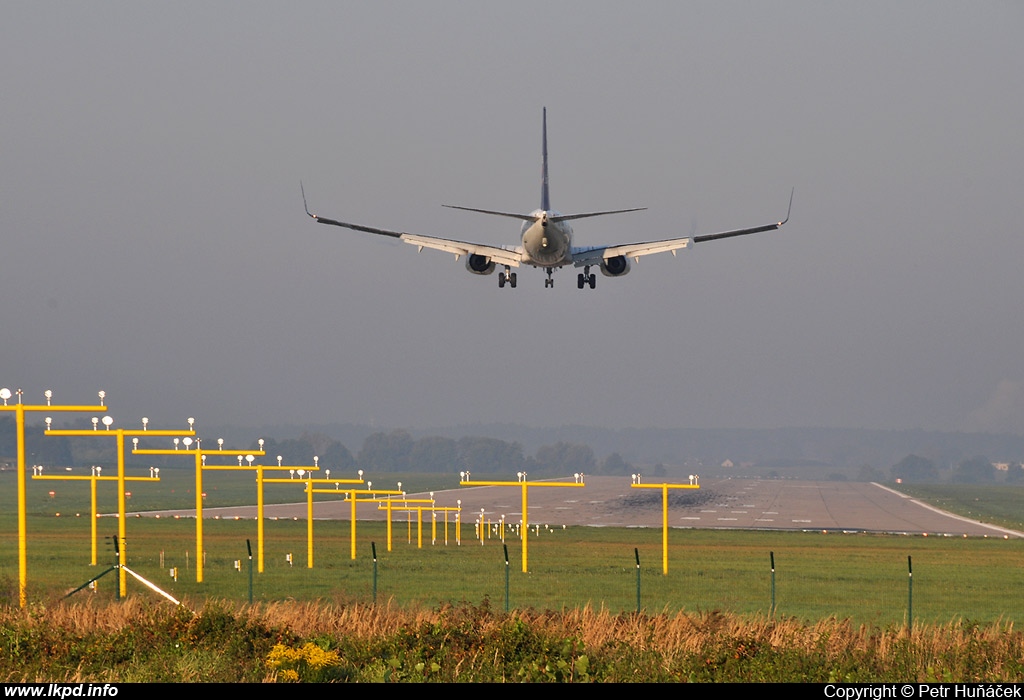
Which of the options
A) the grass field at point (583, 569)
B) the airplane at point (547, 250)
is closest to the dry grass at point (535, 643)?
the grass field at point (583, 569)

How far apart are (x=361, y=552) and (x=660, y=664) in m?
48.4

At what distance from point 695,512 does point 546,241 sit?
8384 centimetres

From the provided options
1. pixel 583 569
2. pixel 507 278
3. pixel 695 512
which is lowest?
pixel 695 512

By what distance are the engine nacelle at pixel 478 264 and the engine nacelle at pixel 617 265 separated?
5.22 m

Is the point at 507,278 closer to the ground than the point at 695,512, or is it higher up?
higher up

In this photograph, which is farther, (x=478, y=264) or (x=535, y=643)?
(x=478, y=264)

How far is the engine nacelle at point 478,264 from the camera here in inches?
2285

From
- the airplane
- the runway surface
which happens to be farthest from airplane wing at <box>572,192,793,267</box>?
the runway surface

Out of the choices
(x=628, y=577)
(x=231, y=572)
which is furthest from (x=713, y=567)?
(x=231, y=572)

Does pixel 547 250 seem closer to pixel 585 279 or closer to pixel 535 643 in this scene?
pixel 585 279

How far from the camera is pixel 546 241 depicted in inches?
2163

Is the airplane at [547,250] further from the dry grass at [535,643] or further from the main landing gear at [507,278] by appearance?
the dry grass at [535,643]

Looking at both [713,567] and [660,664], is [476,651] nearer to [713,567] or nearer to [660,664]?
[660,664]

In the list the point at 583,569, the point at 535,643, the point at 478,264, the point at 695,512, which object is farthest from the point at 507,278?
the point at 695,512
